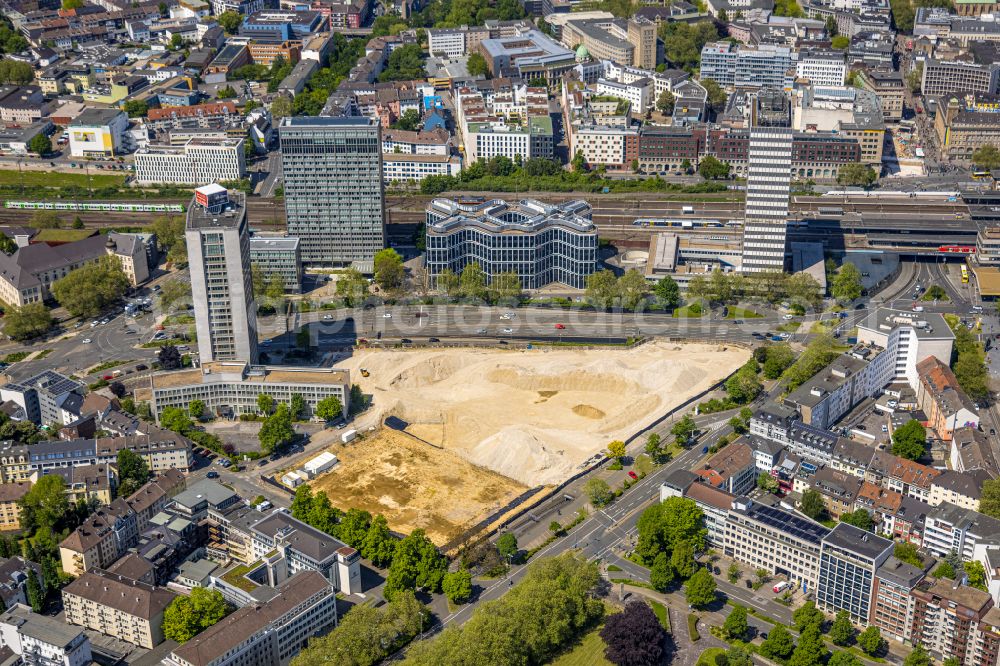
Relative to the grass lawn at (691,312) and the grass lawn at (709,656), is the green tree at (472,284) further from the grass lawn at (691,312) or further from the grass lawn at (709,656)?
the grass lawn at (709,656)

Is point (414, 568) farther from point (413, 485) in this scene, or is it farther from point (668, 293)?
point (668, 293)

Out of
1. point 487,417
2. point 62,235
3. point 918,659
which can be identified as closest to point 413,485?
point 487,417

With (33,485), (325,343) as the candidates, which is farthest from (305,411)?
(33,485)

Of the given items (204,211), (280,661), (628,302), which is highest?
(204,211)

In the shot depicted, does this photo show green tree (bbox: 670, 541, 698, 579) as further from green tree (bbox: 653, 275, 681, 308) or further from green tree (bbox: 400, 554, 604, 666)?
green tree (bbox: 653, 275, 681, 308)

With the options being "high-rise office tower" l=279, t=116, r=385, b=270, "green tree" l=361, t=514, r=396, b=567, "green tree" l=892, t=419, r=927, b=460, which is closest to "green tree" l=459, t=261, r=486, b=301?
"high-rise office tower" l=279, t=116, r=385, b=270

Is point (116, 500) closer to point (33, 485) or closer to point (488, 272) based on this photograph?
point (33, 485)

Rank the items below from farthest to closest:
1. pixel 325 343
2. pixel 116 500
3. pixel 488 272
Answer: pixel 488 272, pixel 325 343, pixel 116 500
